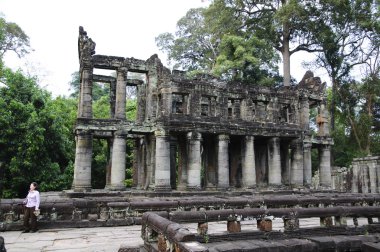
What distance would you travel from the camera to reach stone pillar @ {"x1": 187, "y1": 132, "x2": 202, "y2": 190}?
19.0 meters

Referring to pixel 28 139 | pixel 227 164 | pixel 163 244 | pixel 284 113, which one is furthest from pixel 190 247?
pixel 284 113

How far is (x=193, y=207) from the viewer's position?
11922 mm

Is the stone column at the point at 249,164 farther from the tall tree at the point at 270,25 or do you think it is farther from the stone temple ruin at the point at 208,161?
the tall tree at the point at 270,25

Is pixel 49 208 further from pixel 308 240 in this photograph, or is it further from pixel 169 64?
pixel 169 64

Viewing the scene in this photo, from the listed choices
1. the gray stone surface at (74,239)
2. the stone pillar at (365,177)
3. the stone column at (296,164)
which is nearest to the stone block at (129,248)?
the gray stone surface at (74,239)

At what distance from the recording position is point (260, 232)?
7449 mm

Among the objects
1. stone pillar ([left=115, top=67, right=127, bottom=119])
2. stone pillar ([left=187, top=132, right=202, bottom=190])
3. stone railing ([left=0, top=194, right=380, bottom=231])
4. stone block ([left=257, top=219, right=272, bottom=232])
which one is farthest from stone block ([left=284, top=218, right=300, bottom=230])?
stone pillar ([left=115, top=67, right=127, bottom=119])

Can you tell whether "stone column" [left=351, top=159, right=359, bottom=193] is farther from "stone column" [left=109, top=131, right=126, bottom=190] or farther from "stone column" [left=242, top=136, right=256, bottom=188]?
"stone column" [left=109, top=131, right=126, bottom=190]

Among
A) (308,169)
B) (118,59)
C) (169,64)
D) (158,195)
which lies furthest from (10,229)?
(169,64)

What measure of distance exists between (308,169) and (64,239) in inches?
767

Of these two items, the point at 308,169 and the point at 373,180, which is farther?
the point at 308,169

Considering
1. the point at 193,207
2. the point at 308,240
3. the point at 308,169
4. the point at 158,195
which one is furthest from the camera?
the point at 308,169

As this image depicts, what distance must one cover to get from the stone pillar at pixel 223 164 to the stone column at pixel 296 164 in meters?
5.39

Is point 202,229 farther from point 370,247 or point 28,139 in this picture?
point 28,139
